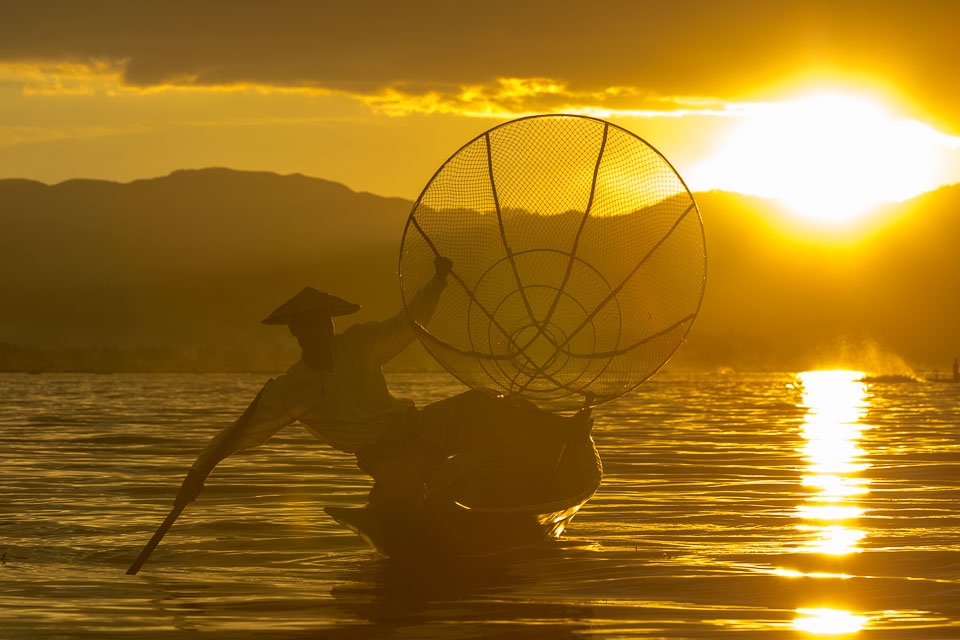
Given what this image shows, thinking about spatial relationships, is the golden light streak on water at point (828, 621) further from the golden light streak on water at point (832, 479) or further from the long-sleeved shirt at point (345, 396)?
the long-sleeved shirt at point (345, 396)

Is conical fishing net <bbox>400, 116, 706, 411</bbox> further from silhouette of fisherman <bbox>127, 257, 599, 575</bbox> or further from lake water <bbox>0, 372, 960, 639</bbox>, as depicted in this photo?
lake water <bbox>0, 372, 960, 639</bbox>

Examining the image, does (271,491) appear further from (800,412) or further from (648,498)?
(800,412)

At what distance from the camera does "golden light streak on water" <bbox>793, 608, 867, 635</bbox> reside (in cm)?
862

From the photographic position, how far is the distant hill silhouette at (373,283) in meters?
134

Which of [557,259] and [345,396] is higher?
[557,259]

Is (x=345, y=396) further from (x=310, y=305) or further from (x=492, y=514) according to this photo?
(x=492, y=514)

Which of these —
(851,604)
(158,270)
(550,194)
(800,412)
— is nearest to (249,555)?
(550,194)

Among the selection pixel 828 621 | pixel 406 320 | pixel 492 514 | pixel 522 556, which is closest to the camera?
pixel 828 621

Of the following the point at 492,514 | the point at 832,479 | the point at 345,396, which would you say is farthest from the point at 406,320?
the point at 832,479

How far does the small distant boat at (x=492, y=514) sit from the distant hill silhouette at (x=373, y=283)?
3849 inches

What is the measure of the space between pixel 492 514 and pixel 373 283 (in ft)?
450

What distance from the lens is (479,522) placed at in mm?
11562

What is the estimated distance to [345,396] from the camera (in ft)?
35.7

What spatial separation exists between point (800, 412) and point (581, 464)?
2668 centimetres
